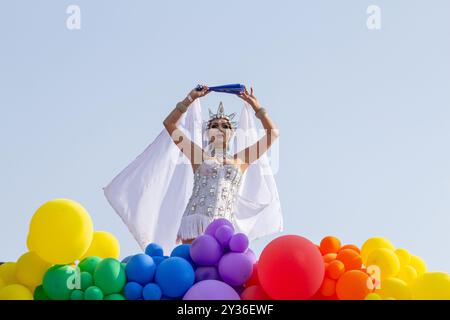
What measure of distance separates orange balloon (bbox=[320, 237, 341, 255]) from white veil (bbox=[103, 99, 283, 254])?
1583 mm

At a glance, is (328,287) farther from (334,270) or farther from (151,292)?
(151,292)

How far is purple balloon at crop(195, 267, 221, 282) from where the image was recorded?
3855mm

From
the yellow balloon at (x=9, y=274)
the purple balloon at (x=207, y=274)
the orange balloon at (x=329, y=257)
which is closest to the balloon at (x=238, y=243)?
the purple balloon at (x=207, y=274)

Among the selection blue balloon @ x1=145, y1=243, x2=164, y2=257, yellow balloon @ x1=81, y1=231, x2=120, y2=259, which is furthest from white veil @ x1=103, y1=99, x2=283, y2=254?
blue balloon @ x1=145, y1=243, x2=164, y2=257

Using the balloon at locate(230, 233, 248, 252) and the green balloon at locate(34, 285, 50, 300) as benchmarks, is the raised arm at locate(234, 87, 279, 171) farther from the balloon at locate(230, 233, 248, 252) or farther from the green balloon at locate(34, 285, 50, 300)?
the green balloon at locate(34, 285, 50, 300)

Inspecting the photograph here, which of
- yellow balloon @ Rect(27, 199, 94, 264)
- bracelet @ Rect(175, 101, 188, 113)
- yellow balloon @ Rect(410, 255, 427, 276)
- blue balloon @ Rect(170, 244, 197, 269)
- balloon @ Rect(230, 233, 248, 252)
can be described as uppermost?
bracelet @ Rect(175, 101, 188, 113)

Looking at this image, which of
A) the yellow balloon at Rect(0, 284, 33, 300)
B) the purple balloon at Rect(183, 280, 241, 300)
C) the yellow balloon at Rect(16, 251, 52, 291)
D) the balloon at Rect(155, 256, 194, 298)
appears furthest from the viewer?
the yellow balloon at Rect(16, 251, 52, 291)

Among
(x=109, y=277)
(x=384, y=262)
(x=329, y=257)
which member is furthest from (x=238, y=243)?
(x=384, y=262)

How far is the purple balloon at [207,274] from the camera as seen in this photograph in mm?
3855

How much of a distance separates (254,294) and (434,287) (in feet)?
3.53

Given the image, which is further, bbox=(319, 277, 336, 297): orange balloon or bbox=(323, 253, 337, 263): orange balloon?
bbox=(323, 253, 337, 263): orange balloon

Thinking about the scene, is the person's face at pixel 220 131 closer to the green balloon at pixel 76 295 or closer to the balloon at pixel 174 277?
the balloon at pixel 174 277

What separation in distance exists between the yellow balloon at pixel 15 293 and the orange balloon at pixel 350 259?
6.39ft
